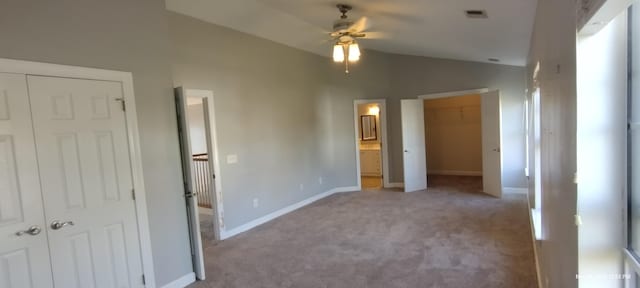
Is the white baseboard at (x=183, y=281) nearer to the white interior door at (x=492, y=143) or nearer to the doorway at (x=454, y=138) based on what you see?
the white interior door at (x=492, y=143)

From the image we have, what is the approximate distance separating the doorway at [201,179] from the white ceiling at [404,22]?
1154 mm

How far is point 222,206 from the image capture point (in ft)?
14.9

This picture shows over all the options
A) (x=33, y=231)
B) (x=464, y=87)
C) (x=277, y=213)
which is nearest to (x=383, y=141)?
(x=464, y=87)

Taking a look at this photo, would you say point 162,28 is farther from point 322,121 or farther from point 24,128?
point 322,121

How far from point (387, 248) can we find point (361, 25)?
118 inches

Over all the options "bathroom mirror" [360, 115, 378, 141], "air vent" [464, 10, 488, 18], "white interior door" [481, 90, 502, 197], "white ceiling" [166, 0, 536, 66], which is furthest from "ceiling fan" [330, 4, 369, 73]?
"bathroom mirror" [360, 115, 378, 141]

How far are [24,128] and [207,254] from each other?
7.85 ft

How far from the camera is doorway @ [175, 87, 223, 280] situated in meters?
3.21

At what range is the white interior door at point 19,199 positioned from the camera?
2.08 metres

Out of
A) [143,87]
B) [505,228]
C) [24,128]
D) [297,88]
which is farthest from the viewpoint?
[297,88]

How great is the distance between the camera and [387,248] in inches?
151

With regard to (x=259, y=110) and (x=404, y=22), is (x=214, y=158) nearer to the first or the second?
(x=259, y=110)

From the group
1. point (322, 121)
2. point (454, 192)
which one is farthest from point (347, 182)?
point (454, 192)

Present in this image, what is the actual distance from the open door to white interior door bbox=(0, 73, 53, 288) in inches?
45.8
